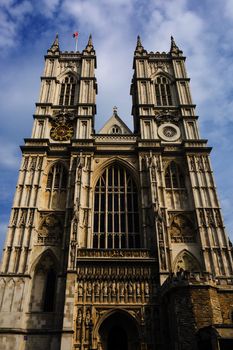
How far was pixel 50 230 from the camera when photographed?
22250 millimetres

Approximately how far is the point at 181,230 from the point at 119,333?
779 cm

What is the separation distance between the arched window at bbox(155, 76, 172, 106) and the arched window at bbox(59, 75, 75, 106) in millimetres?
7972

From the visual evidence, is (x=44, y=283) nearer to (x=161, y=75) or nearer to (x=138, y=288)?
(x=138, y=288)

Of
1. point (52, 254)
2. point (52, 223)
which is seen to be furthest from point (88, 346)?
point (52, 223)

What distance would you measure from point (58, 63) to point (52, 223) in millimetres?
17579

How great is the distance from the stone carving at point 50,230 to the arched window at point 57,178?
2480 millimetres

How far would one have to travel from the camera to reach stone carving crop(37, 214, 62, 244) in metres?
21.8

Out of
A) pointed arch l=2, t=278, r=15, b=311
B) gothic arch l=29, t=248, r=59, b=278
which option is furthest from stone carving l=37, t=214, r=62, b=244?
pointed arch l=2, t=278, r=15, b=311

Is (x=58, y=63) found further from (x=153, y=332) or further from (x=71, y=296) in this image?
(x=153, y=332)

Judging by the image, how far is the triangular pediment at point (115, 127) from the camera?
94.1 feet

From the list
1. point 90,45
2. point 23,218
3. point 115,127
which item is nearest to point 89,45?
point 90,45

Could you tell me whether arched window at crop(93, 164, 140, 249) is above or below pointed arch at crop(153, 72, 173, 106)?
below

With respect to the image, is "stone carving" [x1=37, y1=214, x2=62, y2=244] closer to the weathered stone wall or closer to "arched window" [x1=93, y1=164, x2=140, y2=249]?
"arched window" [x1=93, y1=164, x2=140, y2=249]

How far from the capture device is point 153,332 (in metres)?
17.8
